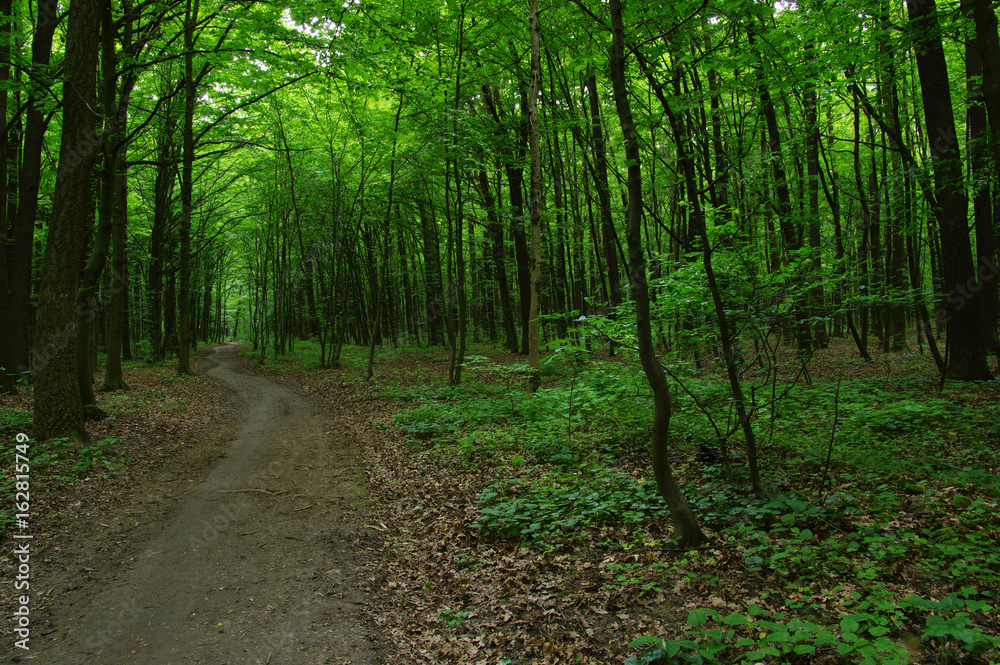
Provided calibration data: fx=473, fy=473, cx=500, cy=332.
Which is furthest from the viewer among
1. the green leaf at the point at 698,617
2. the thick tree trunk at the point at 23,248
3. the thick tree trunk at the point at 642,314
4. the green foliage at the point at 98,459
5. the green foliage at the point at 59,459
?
the thick tree trunk at the point at 23,248

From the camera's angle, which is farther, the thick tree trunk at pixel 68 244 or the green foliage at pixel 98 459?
the thick tree trunk at pixel 68 244

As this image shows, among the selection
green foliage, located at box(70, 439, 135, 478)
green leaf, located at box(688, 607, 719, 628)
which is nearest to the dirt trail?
green foliage, located at box(70, 439, 135, 478)

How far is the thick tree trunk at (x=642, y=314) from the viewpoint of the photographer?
4121 millimetres

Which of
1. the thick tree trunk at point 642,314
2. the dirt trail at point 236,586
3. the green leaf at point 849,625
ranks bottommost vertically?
the dirt trail at point 236,586

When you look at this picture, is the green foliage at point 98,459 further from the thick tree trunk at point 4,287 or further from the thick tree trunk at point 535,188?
the thick tree trunk at point 535,188

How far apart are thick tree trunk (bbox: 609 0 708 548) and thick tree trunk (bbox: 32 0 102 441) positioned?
8765 millimetres

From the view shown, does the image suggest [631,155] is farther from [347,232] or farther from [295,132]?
[347,232]

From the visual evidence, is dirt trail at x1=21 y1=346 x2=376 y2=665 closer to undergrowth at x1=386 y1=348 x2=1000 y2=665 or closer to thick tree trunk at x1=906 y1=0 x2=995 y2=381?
undergrowth at x1=386 y1=348 x2=1000 y2=665

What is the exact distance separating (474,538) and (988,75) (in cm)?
896

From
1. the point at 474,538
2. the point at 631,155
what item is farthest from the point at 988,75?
the point at 474,538

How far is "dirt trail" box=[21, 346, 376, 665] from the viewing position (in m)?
A: 3.81

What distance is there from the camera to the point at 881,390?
863cm

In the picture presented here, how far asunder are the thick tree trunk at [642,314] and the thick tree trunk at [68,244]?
28.8 ft

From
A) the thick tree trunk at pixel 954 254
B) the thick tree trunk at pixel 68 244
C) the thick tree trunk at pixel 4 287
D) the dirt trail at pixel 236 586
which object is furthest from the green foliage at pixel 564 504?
the thick tree trunk at pixel 4 287
